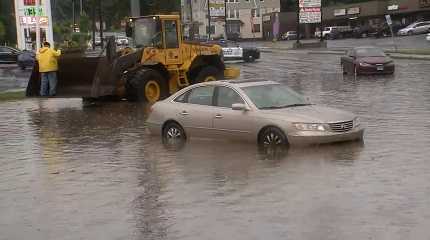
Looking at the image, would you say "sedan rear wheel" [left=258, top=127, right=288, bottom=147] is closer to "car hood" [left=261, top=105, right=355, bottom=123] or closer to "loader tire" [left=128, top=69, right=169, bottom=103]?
"car hood" [left=261, top=105, right=355, bottom=123]

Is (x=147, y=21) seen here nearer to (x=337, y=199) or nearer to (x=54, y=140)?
(x=54, y=140)

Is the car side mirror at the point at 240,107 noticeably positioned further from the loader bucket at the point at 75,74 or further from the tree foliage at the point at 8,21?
the tree foliage at the point at 8,21

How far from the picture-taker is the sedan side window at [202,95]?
1449 centimetres

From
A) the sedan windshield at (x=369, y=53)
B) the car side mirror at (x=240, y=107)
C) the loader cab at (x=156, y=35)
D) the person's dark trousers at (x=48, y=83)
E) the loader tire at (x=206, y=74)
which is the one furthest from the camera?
the sedan windshield at (x=369, y=53)

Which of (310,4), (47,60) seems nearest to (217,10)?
(310,4)

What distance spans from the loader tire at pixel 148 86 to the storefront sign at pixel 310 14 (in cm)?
5510

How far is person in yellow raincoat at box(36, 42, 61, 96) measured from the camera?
25.2 meters

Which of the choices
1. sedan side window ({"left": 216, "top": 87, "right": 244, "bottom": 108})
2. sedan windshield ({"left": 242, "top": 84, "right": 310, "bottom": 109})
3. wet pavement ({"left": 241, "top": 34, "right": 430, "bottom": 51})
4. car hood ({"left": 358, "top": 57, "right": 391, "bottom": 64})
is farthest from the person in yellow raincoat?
wet pavement ({"left": 241, "top": 34, "right": 430, "bottom": 51})

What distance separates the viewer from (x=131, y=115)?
20.9 m

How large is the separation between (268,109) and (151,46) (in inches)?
439

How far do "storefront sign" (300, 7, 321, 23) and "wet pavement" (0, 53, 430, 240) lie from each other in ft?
199

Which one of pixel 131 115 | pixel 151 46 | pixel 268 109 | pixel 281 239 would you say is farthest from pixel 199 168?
pixel 151 46

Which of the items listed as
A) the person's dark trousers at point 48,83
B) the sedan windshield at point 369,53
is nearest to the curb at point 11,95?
the person's dark trousers at point 48,83

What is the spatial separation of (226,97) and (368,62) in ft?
68.5
